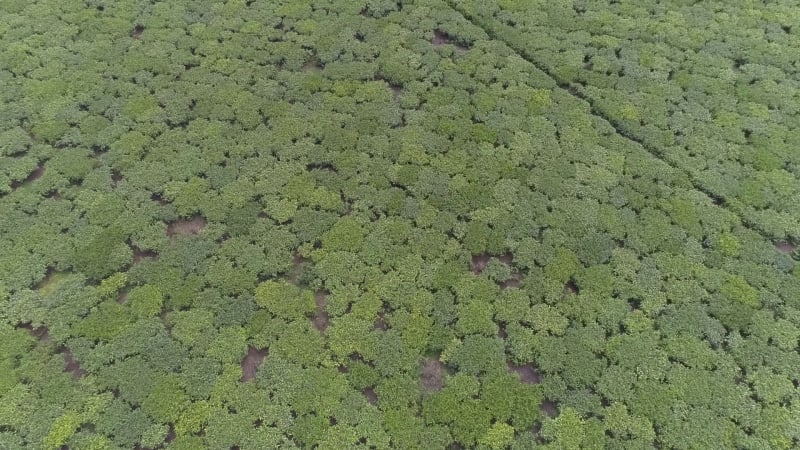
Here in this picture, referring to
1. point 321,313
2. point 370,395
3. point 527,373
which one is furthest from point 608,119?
point 370,395

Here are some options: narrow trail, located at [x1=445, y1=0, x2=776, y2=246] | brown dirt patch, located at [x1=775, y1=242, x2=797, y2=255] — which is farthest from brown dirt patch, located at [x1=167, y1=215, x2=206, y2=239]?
brown dirt patch, located at [x1=775, y1=242, x2=797, y2=255]

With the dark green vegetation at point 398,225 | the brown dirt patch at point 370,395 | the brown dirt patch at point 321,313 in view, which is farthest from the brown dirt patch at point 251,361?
the brown dirt patch at point 370,395

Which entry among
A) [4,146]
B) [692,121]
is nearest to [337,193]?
[4,146]

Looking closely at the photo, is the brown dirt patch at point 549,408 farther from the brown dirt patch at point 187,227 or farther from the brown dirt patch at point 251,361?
the brown dirt patch at point 187,227

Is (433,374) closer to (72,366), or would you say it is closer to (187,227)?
(187,227)

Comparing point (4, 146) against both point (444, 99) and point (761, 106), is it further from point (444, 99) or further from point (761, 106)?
point (761, 106)
